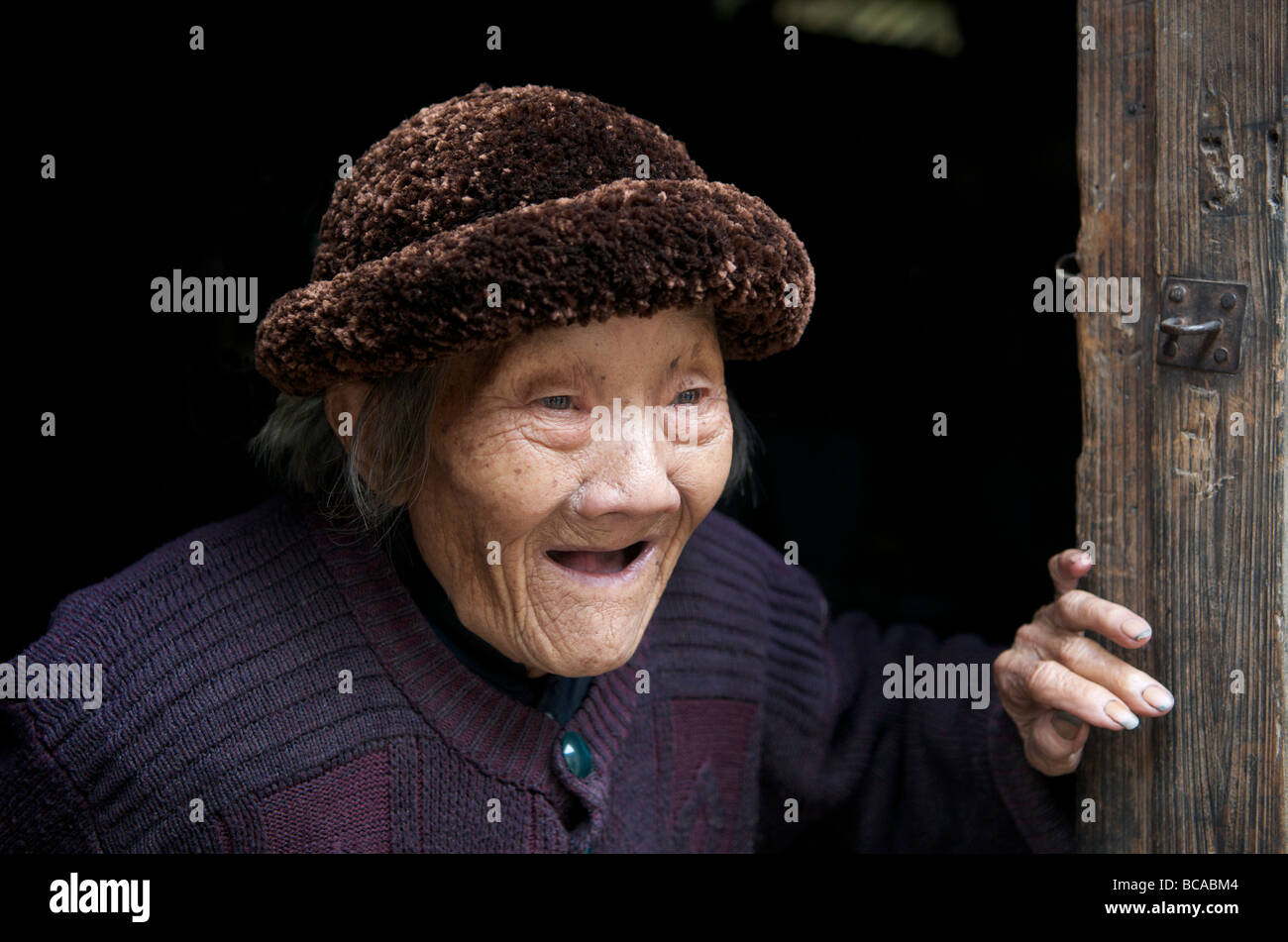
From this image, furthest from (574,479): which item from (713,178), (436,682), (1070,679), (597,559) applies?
(713,178)

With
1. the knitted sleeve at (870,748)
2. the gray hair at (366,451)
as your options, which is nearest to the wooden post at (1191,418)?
the knitted sleeve at (870,748)

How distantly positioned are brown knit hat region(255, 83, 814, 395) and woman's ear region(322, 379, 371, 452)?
80 millimetres

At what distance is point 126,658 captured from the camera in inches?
68.8

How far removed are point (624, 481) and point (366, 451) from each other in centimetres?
42

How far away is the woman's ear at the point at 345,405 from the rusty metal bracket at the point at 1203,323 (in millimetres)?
1228

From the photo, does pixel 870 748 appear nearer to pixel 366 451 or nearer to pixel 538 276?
pixel 366 451

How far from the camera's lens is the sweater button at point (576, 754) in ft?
6.23

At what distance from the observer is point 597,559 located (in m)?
1.82

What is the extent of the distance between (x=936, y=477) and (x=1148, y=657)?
1663mm

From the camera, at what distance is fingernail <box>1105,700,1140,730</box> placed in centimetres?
176

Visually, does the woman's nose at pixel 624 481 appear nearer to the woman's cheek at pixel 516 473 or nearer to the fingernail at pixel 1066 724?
the woman's cheek at pixel 516 473

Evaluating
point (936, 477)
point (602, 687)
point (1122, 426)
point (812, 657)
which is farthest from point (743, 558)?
point (936, 477)

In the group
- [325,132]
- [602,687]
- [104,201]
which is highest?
[325,132]

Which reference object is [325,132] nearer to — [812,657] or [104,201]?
[104,201]
